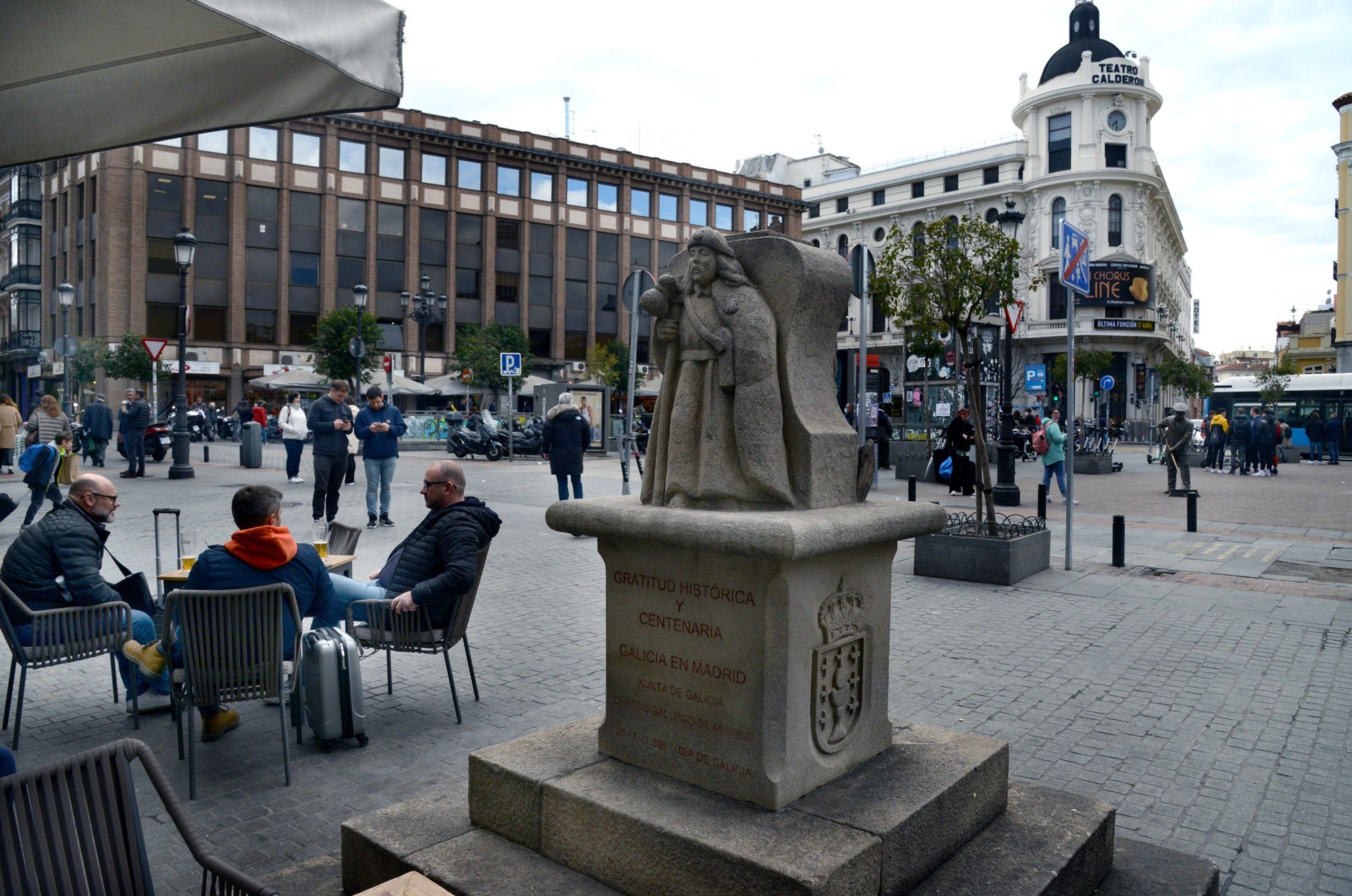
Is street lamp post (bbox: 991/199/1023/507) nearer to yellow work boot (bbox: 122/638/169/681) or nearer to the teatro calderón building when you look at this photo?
yellow work boot (bbox: 122/638/169/681)

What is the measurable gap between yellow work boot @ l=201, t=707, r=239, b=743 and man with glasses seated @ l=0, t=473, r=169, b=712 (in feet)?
0.97

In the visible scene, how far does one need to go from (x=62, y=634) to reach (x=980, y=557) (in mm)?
7673

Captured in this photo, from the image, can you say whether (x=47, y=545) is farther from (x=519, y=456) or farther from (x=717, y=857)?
(x=519, y=456)

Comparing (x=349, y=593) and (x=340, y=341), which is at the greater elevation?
(x=340, y=341)

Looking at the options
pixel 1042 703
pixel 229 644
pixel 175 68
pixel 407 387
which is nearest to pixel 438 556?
pixel 229 644

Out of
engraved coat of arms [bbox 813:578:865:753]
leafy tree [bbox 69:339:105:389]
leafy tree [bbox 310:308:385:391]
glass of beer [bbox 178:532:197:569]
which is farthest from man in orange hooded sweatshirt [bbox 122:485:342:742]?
leafy tree [bbox 69:339:105:389]

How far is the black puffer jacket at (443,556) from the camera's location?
4.92 meters

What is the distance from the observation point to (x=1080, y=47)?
6259cm

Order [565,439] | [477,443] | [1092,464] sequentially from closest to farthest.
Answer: [565,439], [1092,464], [477,443]

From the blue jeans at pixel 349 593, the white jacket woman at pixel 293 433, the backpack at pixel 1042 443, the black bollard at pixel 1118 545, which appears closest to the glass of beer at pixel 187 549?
the blue jeans at pixel 349 593

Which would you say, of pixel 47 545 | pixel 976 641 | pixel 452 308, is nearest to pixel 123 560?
pixel 47 545

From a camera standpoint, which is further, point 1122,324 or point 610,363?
point 1122,324

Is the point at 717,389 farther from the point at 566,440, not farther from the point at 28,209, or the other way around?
the point at 28,209

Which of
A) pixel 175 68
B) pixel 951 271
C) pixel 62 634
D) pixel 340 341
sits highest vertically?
pixel 340 341
